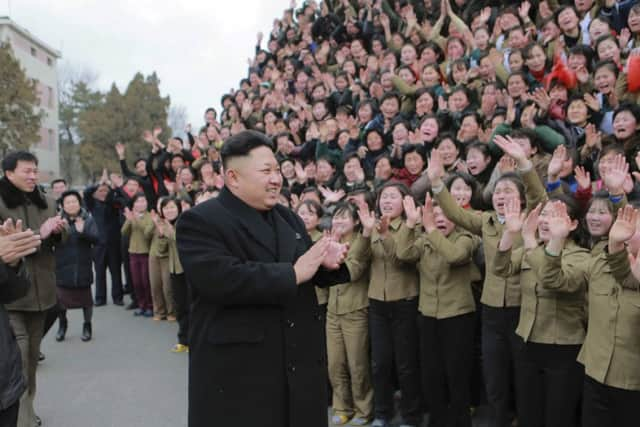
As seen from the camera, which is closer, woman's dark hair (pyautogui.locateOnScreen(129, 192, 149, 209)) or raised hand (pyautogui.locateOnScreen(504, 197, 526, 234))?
raised hand (pyautogui.locateOnScreen(504, 197, 526, 234))

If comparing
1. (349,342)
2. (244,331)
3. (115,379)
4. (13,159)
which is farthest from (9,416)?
(115,379)

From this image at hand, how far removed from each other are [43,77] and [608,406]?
4156 cm

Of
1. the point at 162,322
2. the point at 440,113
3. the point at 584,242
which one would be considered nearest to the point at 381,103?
the point at 440,113

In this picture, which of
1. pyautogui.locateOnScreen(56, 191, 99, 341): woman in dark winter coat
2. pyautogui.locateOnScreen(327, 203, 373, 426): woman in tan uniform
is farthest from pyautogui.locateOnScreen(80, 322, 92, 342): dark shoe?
→ pyautogui.locateOnScreen(327, 203, 373, 426): woman in tan uniform

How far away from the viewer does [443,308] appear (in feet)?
12.7

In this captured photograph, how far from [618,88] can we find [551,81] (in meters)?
0.70

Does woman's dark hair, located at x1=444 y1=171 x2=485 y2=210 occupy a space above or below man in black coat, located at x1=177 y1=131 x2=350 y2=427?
Result: above

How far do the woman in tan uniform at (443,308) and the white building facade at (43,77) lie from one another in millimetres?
35191

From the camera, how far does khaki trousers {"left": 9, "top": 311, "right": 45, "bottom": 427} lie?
414 cm

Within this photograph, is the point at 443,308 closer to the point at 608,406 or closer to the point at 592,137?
the point at 608,406

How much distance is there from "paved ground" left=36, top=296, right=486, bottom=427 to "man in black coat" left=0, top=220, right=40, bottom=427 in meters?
2.00

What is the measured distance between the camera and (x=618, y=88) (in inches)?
197

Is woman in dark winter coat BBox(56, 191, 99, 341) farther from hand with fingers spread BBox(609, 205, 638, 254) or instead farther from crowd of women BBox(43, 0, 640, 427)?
hand with fingers spread BBox(609, 205, 638, 254)

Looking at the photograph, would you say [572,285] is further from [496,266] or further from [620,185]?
[620,185]
